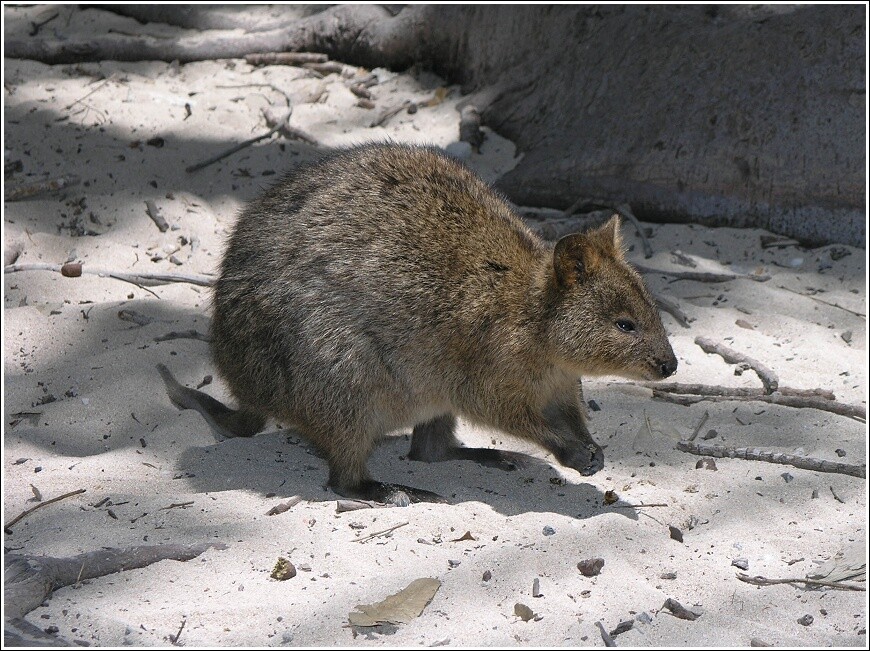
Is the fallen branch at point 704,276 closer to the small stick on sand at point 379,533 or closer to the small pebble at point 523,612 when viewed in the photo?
the small stick on sand at point 379,533

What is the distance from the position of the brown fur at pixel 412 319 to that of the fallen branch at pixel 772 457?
439 millimetres

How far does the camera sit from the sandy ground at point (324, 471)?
3.15 metres

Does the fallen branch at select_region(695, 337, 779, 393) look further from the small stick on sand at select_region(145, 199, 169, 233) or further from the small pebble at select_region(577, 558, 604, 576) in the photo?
the small stick on sand at select_region(145, 199, 169, 233)

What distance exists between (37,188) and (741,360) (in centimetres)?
407

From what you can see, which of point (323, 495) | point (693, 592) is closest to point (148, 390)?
point (323, 495)

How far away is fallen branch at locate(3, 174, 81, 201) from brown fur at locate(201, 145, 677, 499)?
221 cm

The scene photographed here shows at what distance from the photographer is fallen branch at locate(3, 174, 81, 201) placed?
5.92m

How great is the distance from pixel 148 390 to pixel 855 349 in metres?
3.41

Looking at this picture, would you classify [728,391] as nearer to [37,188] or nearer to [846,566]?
[846,566]

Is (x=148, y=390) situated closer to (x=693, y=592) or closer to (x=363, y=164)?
(x=363, y=164)

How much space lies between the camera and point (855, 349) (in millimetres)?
5027

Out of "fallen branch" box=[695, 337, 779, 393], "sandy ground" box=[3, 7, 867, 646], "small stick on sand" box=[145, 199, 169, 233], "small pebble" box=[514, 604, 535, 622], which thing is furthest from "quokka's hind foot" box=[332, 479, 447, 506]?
"small stick on sand" box=[145, 199, 169, 233]

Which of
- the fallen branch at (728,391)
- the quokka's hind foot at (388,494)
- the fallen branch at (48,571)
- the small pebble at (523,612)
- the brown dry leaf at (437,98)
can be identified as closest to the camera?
the fallen branch at (48,571)

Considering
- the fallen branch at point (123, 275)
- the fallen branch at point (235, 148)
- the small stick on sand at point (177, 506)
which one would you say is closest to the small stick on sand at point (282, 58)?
the fallen branch at point (235, 148)
